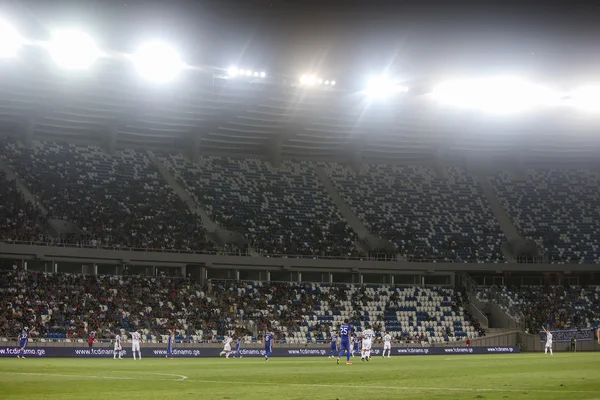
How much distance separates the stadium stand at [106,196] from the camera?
58344 mm

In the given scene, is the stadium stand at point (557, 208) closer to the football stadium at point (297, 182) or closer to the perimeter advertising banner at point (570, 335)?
the football stadium at point (297, 182)

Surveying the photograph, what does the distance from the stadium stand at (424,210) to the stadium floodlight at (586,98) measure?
40.9ft

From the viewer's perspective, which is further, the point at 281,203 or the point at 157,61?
the point at 281,203

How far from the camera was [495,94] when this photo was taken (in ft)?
221

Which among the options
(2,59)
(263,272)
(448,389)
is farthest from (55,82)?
(448,389)

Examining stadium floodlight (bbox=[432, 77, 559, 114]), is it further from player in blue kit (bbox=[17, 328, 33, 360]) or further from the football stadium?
player in blue kit (bbox=[17, 328, 33, 360])

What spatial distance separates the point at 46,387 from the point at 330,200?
54.2m

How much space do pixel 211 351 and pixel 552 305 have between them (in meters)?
31.3

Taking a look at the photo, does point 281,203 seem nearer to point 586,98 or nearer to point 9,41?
point 586,98

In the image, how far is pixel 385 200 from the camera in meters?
75.4

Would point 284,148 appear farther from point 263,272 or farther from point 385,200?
point 263,272

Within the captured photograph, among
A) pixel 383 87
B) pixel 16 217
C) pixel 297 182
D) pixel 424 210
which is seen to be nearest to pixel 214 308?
pixel 16 217

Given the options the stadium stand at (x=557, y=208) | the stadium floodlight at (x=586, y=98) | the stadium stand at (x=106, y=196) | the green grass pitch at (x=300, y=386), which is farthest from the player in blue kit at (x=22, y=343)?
the stadium stand at (x=557, y=208)

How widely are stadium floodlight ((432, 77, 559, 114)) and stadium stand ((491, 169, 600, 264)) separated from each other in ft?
35.7
